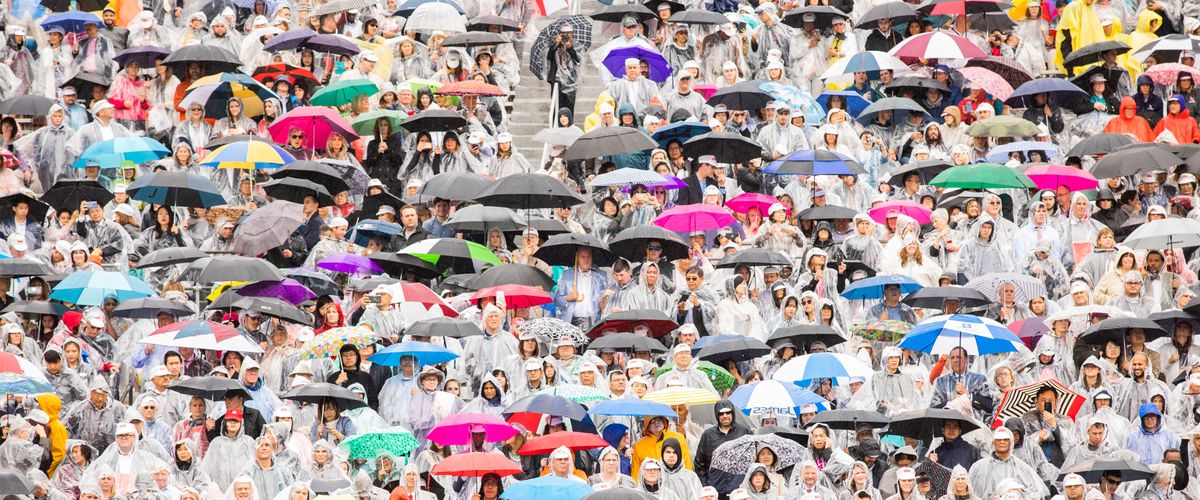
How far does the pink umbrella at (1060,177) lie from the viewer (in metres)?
29.5

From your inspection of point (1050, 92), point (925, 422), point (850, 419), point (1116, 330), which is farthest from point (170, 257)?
point (1050, 92)

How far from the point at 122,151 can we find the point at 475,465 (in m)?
8.38

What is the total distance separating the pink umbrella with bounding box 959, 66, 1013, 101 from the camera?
3216 centimetres

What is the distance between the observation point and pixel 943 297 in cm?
2634

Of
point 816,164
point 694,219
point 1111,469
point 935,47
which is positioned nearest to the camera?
point 1111,469

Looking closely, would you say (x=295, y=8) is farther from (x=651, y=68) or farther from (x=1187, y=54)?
(x=1187, y=54)

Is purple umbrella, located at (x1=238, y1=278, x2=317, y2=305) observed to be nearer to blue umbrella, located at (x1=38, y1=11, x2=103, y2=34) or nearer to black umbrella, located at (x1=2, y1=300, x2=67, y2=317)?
black umbrella, located at (x1=2, y1=300, x2=67, y2=317)

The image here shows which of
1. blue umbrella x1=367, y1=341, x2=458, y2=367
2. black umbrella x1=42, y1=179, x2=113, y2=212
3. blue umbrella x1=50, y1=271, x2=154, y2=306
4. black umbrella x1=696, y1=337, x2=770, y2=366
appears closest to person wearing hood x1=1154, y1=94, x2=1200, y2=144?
black umbrella x1=696, y1=337, x2=770, y2=366

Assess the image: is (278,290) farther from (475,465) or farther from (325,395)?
(475,465)

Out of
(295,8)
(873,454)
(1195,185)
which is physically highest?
(295,8)

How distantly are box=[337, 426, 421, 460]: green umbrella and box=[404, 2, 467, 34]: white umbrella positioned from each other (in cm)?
1051

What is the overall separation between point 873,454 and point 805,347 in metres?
2.13

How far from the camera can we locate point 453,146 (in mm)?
30312

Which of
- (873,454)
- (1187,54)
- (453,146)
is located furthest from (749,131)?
(873,454)
